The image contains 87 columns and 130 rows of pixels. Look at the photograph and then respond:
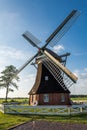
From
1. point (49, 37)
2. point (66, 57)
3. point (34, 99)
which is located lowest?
point (34, 99)

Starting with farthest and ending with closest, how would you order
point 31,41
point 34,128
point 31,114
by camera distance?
1. point 31,41
2. point 31,114
3. point 34,128

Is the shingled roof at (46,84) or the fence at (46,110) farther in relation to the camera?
the shingled roof at (46,84)

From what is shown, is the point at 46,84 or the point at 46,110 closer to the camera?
the point at 46,110

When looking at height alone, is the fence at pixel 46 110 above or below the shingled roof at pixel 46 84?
below

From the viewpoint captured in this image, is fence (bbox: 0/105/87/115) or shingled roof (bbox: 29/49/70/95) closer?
fence (bbox: 0/105/87/115)

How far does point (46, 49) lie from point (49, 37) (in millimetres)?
1872

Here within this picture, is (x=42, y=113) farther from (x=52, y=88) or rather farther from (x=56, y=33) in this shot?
(x=56, y=33)

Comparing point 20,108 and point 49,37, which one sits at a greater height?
point 49,37

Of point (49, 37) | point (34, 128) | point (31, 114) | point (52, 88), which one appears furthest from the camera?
point (49, 37)

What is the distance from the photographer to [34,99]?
30.5m

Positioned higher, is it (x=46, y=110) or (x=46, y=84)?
(x=46, y=84)

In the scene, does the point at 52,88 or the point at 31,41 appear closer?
the point at 52,88

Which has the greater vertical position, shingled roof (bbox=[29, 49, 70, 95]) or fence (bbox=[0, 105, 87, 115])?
shingled roof (bbox=[29, 49, 70, 95])

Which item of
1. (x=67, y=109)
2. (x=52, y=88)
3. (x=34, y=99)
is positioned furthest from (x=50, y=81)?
(x=67, y=109)
